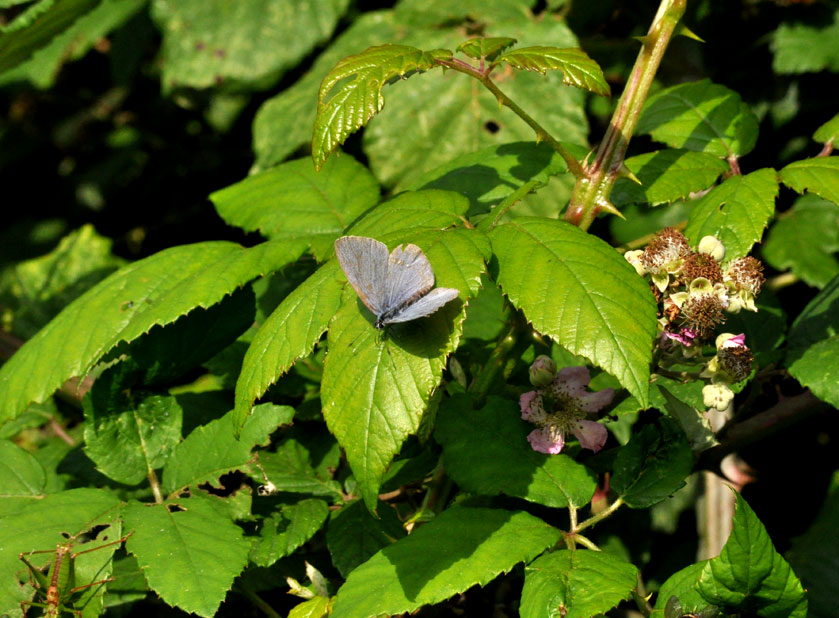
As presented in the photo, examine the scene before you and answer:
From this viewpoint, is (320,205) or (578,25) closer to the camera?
(320,205)

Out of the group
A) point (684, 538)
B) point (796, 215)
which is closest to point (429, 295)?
point (684, 538)

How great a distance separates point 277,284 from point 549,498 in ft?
3.06

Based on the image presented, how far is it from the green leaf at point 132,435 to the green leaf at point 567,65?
90 centimetres

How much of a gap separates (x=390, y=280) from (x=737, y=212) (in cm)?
63

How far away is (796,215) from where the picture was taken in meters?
2.71

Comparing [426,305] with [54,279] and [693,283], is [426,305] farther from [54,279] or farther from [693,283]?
[54,279]

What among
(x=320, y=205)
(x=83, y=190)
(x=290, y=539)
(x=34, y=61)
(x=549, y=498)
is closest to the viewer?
(x=549, y=498)

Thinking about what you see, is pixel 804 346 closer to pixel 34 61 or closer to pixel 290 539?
pixel 290 539

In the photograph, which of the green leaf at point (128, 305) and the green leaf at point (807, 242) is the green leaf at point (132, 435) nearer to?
the green leaf at point (128, 305)

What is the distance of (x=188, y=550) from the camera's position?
1312 mm

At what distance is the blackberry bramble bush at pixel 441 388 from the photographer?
1.12m

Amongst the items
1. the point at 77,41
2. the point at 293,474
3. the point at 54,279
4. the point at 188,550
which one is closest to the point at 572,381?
the point at 293,474

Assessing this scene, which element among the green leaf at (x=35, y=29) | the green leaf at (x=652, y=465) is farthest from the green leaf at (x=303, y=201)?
the green leaf at (x=35, y=29)

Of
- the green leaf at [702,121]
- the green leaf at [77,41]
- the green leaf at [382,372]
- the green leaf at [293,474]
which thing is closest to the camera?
the green leaf at [382,372]
